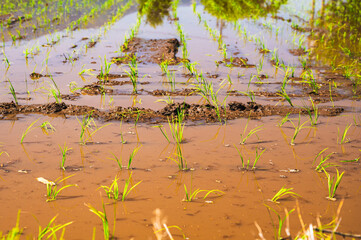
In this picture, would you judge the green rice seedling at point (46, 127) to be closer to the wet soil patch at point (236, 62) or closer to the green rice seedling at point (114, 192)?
the green rice seedling at point (114, 192)

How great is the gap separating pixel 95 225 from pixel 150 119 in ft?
6.34

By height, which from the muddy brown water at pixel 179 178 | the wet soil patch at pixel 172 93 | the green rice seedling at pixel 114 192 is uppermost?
the green rice seedling at pixel 114 192

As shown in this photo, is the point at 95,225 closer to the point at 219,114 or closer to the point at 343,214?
the point at 343,214

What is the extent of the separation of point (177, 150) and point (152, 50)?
487 centimetres

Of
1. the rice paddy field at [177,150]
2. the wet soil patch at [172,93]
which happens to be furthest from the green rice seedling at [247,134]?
the wet soil patch at [172,93]

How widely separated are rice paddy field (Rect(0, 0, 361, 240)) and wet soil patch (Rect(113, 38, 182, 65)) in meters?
0.06

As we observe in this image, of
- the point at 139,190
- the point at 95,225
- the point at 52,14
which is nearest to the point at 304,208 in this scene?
the point at 139,190

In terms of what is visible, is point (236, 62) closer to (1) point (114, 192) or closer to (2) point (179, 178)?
(2) point (179, 178)

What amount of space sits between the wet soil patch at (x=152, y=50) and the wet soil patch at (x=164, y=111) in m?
2.39

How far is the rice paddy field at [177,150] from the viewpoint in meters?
2.20

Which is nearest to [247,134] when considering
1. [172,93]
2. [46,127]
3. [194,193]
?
[194,193]

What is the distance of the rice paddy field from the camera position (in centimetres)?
220

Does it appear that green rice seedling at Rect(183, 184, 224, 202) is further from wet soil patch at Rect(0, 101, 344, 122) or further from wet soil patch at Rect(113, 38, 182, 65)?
wet soil patch at Rect(113, 38, 182, 65)

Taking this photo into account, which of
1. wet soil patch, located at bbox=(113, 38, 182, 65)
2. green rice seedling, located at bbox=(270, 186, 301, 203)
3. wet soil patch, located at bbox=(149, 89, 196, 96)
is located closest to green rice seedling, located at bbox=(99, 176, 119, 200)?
green rice seedling, located at bbox=(270, 186, 301, 203)
